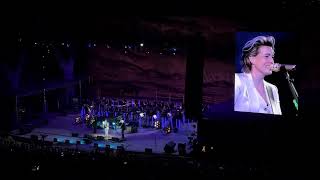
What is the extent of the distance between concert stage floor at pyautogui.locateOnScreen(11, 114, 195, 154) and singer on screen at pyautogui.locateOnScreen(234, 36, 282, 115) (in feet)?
7.39

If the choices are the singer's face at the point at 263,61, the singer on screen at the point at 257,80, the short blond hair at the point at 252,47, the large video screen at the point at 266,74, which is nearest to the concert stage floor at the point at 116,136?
the large video screen at the point at 266,74

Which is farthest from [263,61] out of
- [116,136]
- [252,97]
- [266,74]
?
[116,136]

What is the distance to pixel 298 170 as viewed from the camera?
10117 millimetres

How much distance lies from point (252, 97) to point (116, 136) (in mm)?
4626

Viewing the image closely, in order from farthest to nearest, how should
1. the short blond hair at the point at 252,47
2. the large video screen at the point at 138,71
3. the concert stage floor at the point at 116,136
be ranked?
the large video screen at the point at 138,71 < the concert stage floor at the point at 116,136 < the short blond hair at the point at 252,47

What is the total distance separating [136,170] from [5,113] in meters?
7.95

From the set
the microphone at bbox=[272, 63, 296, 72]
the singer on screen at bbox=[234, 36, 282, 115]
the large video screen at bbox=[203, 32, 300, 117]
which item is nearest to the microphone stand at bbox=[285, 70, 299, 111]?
the large video screen at bbox=[203, 32, 300, 117]

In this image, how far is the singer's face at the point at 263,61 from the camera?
11452mm

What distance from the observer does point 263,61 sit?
11562mm

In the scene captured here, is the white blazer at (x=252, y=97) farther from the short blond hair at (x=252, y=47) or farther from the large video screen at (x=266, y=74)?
the short blond hair at (x=252, y=47)

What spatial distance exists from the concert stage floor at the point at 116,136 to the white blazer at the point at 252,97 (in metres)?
2.11

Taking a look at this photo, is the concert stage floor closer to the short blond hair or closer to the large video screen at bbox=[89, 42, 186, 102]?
the short blond hair

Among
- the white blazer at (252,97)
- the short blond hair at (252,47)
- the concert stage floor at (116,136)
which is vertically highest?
the short blond hair at (252,47)

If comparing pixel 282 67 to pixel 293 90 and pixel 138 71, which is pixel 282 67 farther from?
pixel 138 71
